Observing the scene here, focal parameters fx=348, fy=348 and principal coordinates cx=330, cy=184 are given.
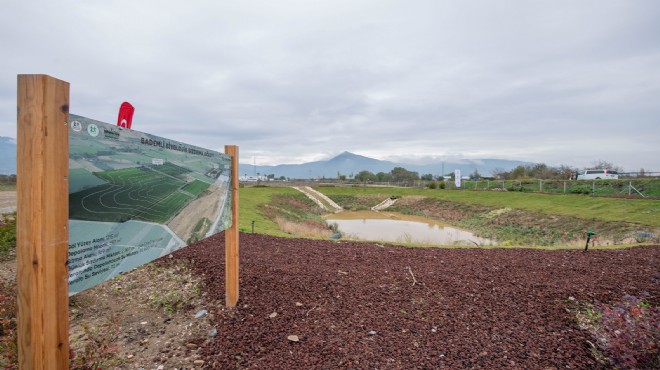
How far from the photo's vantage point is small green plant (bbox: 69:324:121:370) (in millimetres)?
2863

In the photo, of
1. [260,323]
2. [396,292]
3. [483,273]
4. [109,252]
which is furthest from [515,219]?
[109,252]

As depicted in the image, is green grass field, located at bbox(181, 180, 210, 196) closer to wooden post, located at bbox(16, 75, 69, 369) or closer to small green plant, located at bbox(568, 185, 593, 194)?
wooden post, located at bbox(16, 75, 69, 369)

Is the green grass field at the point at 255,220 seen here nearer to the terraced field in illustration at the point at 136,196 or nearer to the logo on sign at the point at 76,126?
the terraced field in illustration at the point at 136,196

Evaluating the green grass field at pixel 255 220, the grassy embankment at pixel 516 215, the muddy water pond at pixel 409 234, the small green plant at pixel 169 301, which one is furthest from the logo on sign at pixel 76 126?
the muddy water pond at pixel 409 234

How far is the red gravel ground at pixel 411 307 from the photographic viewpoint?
366 centimetres

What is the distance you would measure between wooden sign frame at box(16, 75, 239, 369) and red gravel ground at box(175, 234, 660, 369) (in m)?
1.89

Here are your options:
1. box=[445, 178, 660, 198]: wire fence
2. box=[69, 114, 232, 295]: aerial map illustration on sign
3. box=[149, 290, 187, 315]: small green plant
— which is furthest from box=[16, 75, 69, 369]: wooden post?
box=[445, 178, 660, 198]: wire fence

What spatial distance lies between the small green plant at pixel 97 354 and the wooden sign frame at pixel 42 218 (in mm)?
669

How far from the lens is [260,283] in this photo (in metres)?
5.45

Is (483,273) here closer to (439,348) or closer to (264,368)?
(439,348)

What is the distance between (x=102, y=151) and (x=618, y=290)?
6776mm

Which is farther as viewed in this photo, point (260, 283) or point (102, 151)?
point (260, 283)

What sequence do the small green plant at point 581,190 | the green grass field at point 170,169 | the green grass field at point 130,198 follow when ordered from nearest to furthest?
the green grass field at point 130,198 → the green grass field at point 170,169 → the small green plant at point 581,190

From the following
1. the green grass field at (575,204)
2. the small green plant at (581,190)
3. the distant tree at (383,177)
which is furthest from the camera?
the distant tree at (383,177)
